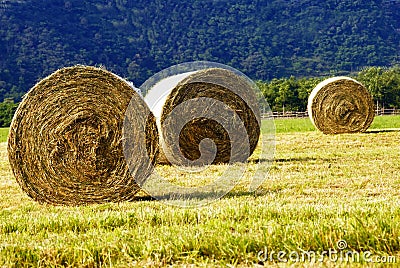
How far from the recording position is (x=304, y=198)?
7316 millimetres

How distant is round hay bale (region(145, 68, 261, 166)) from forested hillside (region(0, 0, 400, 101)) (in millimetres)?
72181

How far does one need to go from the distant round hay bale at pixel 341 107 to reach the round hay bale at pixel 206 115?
8719 millimetres

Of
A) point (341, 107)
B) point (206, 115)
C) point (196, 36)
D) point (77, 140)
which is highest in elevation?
point (196, 36)

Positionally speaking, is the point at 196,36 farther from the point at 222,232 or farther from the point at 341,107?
the point at 222,232

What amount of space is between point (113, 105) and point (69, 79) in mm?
715

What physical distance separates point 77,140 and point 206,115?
428 cm

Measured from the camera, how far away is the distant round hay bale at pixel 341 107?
813 inches

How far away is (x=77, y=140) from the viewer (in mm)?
8164

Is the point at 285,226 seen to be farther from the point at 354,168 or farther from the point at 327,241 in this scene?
the point at 354,168

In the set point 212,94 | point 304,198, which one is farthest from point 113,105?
point 212,94

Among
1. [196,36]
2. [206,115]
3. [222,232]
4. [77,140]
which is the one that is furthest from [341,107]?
[196,36]

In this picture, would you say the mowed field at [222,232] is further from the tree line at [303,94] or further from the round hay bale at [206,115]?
the tree line at [303,94]

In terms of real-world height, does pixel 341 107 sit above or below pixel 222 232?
above

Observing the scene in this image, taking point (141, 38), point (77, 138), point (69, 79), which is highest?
point (141, 38)
